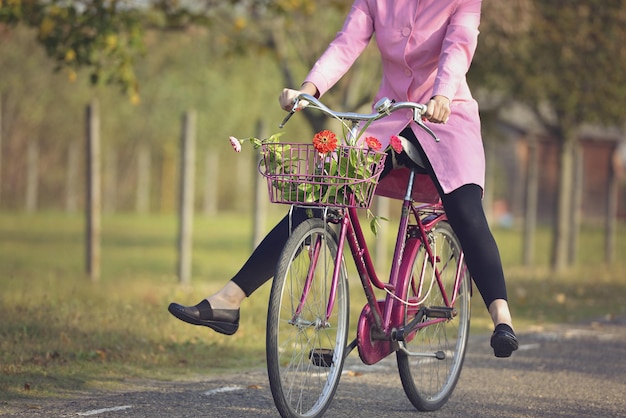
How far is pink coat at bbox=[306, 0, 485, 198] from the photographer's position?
503 centimetres

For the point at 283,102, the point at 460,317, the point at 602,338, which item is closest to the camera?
the point at 283,102

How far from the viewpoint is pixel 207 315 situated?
4.79 metres

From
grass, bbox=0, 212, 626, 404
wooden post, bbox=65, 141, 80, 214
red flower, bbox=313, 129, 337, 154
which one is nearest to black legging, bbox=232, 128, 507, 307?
red flower, bbox=313, 129, 337, 154

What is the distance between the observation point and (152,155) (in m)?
38.3

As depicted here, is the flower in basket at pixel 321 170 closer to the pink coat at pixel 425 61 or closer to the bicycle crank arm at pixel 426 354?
the pink coat at pixel 425 61

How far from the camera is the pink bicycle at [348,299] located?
173 inches

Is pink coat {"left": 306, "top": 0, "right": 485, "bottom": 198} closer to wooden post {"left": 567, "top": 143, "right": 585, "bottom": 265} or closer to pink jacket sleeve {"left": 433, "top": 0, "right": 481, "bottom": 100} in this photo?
pink jacket sleeve {"left": 433, "top": 0, "right": 481, "bottom": 100}

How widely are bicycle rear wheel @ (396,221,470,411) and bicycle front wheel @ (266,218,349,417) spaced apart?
523mm

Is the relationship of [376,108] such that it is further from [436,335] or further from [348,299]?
[436,335]

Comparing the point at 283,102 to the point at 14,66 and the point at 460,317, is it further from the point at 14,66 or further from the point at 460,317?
the point at 14,66

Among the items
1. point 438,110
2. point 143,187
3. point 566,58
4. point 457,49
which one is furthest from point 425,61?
point 143,187

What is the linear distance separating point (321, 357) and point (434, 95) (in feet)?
3.89

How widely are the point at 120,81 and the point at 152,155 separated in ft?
92.1

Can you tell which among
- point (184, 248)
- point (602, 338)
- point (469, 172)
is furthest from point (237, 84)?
point (469, 172)
